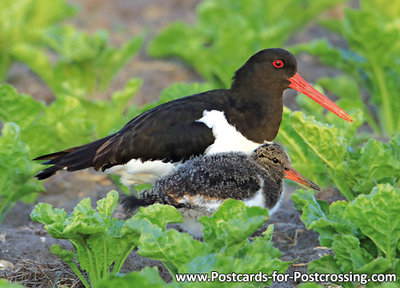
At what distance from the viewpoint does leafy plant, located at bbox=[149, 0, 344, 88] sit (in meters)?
7.16

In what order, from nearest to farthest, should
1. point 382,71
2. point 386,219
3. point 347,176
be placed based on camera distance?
point 386,219, point 347,176, point 382,71

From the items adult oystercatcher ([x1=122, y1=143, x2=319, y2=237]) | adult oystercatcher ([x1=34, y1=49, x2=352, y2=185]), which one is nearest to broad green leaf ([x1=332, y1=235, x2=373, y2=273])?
adult oystercatcher ([x1=122, y1=143, x2=319, y2=237])

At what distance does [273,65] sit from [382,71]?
2013mm

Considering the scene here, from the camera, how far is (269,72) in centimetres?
492

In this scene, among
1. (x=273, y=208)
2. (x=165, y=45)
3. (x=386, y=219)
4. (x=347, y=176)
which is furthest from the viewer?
(x=165, y=45)

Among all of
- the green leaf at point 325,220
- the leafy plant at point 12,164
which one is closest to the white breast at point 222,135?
the green leaf at point 325,220

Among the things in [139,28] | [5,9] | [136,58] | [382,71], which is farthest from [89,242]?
[139,28]

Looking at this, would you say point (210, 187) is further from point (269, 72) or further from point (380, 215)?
point (269, 72)

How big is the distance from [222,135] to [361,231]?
3.99 ft

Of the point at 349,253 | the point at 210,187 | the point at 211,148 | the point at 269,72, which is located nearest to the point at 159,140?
the point at 211,148

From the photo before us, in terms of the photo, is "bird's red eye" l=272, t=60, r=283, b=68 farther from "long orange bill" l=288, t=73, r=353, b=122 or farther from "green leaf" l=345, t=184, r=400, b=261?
"green leaf" l=345, t=184, r=400, b=261

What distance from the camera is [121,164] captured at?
475 cm

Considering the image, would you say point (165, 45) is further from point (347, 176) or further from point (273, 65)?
point (347, 176)

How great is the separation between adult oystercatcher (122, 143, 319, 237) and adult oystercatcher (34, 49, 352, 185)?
0.24 meters
